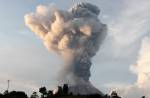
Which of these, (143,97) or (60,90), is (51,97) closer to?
(60,90)

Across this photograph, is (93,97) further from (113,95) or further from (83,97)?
(113,95)

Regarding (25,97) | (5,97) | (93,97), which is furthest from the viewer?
(25,97)

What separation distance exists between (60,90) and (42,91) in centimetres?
1049

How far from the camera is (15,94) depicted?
16488 cm

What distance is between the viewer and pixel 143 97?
581 feet

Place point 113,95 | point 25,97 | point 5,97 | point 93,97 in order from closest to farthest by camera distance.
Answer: point 93,97 → point 5,97 → point 25,97 → point 113,95

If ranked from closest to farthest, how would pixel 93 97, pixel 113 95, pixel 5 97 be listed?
pixel 93 97 → pixel 5 97 → pixel 113 95

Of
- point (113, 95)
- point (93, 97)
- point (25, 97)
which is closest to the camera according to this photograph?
point (93, 97)

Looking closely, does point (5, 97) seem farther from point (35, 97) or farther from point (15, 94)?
point (35, 97)

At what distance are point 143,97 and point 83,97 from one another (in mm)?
43376

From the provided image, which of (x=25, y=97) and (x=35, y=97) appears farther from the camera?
(x=35, y=97)

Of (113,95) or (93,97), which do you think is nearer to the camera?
(93,97)

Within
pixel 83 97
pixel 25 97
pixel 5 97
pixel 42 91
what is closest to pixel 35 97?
pixel 42 91

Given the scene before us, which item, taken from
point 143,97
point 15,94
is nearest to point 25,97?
point 15,94
